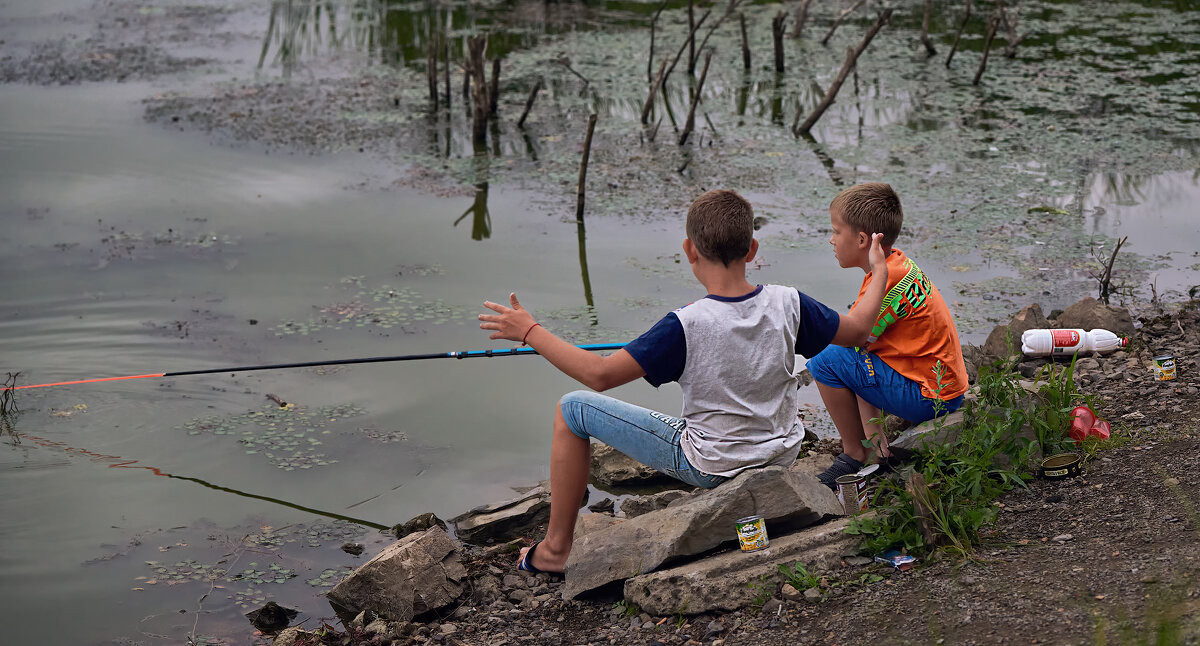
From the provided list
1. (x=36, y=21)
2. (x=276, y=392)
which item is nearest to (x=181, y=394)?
(x=276, y=392)

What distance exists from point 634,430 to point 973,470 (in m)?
1.10

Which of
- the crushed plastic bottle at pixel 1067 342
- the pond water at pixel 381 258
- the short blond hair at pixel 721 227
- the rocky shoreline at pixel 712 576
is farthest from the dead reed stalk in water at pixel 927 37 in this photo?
the short blond hair at pixel 721 227

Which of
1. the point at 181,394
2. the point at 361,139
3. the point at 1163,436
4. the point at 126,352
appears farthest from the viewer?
the point at 361,139

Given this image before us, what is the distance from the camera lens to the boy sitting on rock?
3.09m

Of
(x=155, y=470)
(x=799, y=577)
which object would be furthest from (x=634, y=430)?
(x=155, y=470)

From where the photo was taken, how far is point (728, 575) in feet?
10.3

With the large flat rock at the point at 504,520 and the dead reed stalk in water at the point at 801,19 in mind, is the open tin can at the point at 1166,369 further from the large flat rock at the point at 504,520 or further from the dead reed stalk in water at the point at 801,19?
the dead reed stalk in water at the point at 801,19

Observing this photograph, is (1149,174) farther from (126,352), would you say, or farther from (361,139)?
(126,352)

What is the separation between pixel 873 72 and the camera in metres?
11.0

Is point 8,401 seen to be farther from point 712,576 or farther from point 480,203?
point 712,576

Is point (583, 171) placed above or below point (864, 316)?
below

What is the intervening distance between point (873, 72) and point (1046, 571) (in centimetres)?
894

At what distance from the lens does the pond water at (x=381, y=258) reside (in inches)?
173

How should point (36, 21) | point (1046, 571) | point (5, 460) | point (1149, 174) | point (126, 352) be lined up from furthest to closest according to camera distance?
point (36, 21), point (1149, 174), point (126, 352), point (5, 460), point (1046, 571)
